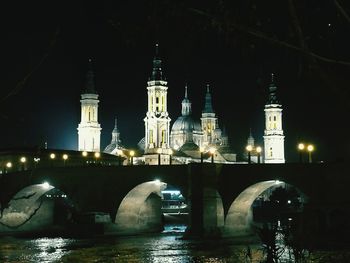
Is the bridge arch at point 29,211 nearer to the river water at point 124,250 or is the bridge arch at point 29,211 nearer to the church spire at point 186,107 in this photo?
the river water at point 124,250

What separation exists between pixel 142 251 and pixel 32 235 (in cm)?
2012

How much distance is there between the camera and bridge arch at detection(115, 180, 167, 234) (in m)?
58.6

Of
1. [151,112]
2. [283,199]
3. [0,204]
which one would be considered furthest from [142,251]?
[151,112]

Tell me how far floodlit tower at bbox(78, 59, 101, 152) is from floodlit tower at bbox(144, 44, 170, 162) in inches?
395

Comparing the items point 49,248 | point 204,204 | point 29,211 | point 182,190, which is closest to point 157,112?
point 29,211

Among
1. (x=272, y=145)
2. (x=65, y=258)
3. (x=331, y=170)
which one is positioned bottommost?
(x=65, y=258)

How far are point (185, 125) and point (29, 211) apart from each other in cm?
7115

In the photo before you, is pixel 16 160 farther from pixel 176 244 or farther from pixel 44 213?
pixel 176 244

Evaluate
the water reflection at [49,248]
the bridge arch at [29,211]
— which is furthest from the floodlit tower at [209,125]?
the water reflection at [49,248]

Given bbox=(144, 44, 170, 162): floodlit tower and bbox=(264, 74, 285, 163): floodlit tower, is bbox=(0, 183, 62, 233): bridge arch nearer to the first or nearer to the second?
bbox=(144, 44, 170, 162): floodlit tower

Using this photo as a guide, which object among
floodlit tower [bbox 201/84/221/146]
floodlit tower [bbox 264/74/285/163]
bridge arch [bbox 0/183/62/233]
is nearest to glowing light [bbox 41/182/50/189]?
→ bridge arch [bbox 0/183/62/233]

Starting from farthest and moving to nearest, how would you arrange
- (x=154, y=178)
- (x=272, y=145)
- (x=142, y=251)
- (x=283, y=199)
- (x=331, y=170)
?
(x=272, y=145) → (x=283, y=199) → (x=154, y=178) → (x=331, y=170) → (x=142, y=251)

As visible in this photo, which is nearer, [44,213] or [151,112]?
[44,213]

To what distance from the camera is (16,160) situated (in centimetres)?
9456
